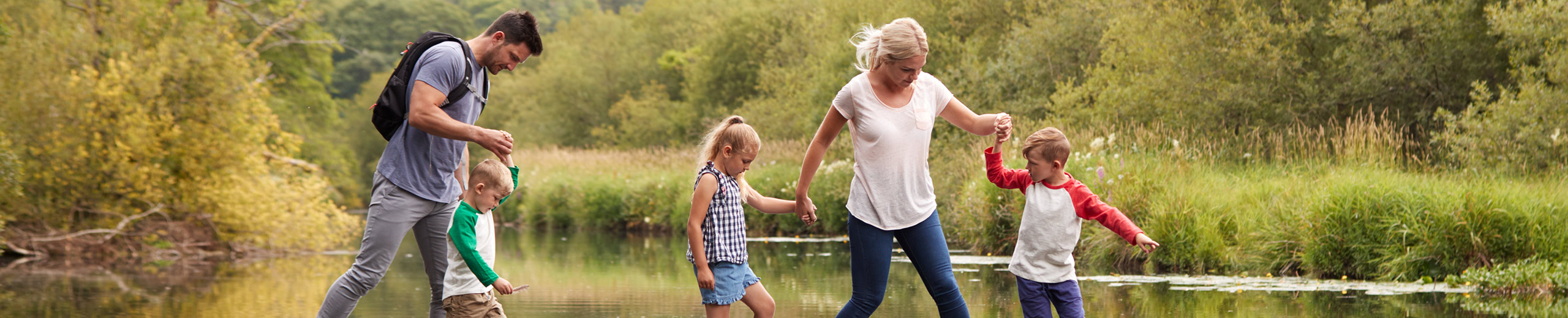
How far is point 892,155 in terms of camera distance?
455cm

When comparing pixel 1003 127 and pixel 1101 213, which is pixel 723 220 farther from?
pixel 1101 213

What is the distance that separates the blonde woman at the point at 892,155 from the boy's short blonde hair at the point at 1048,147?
207mm

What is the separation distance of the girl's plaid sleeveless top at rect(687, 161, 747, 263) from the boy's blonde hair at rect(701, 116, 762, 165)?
5 cm

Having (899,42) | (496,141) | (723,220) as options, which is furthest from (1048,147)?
(496,141)

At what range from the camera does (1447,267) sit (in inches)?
354

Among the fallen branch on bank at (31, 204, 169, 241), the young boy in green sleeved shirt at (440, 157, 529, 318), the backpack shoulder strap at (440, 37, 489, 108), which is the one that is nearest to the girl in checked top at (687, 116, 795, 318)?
the young boy in green sleeved shirt at (440, 157, 529, 318)

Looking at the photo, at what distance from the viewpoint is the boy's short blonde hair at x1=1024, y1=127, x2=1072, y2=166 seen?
480 centimetres

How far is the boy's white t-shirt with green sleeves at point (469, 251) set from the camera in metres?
4.80

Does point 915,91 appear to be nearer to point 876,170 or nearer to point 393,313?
point 876,170

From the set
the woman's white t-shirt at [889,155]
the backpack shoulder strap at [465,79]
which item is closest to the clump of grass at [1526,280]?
the woman's white t-shirt at [889,155]

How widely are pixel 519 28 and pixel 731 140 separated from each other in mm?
895

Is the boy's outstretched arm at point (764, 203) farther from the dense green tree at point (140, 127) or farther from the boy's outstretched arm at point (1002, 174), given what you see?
the dense green tree at point (140, 127)

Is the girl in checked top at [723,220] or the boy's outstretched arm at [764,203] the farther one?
the boy's outstretched arm at [764,203]

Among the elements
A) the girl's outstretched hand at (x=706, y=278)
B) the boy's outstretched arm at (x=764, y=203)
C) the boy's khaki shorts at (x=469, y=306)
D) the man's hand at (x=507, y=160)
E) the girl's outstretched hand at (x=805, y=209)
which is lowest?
the boy's khaki shorts at (x=469, y=306)
